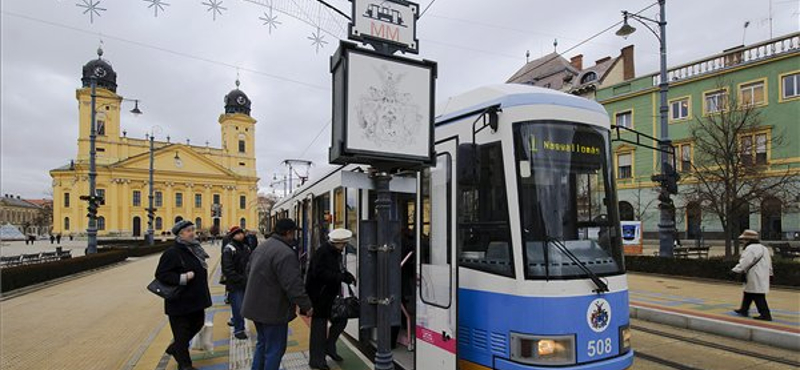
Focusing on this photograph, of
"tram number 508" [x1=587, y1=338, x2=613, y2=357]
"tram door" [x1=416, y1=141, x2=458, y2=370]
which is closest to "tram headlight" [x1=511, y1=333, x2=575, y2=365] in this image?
"tram number 508" [x1=587, y1=338, x2=613, y2=357]

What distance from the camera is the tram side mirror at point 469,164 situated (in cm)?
450

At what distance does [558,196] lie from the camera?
13.8ft

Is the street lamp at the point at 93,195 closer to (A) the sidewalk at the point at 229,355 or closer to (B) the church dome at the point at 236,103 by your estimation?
(A) the sidewalk at the point at 229,355

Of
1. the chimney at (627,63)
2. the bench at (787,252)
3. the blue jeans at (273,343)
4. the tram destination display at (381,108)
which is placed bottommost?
the bench at (787,252)

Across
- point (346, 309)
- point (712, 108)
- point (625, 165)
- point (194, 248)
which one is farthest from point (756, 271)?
point (625, 165)

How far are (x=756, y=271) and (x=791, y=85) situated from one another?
2571cm

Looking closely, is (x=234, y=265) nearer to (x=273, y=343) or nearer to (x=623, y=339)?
(x=273, y=343)

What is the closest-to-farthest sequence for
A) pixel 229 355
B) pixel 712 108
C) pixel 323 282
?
pixel 323 282
pixel 229 355
pixel 712 108

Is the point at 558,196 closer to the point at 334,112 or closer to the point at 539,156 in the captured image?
the point at 539,156

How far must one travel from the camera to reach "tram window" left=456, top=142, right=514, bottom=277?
167 inches

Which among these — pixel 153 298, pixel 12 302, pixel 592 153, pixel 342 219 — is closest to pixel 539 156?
pixel 592 153

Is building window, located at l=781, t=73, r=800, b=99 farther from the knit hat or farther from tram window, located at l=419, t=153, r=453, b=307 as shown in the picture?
the knit hat

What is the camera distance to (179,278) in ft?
18.3

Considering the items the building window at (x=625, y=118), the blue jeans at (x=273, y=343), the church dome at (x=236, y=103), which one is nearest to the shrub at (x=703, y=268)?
the blue jeans at (x=273, y=343)
